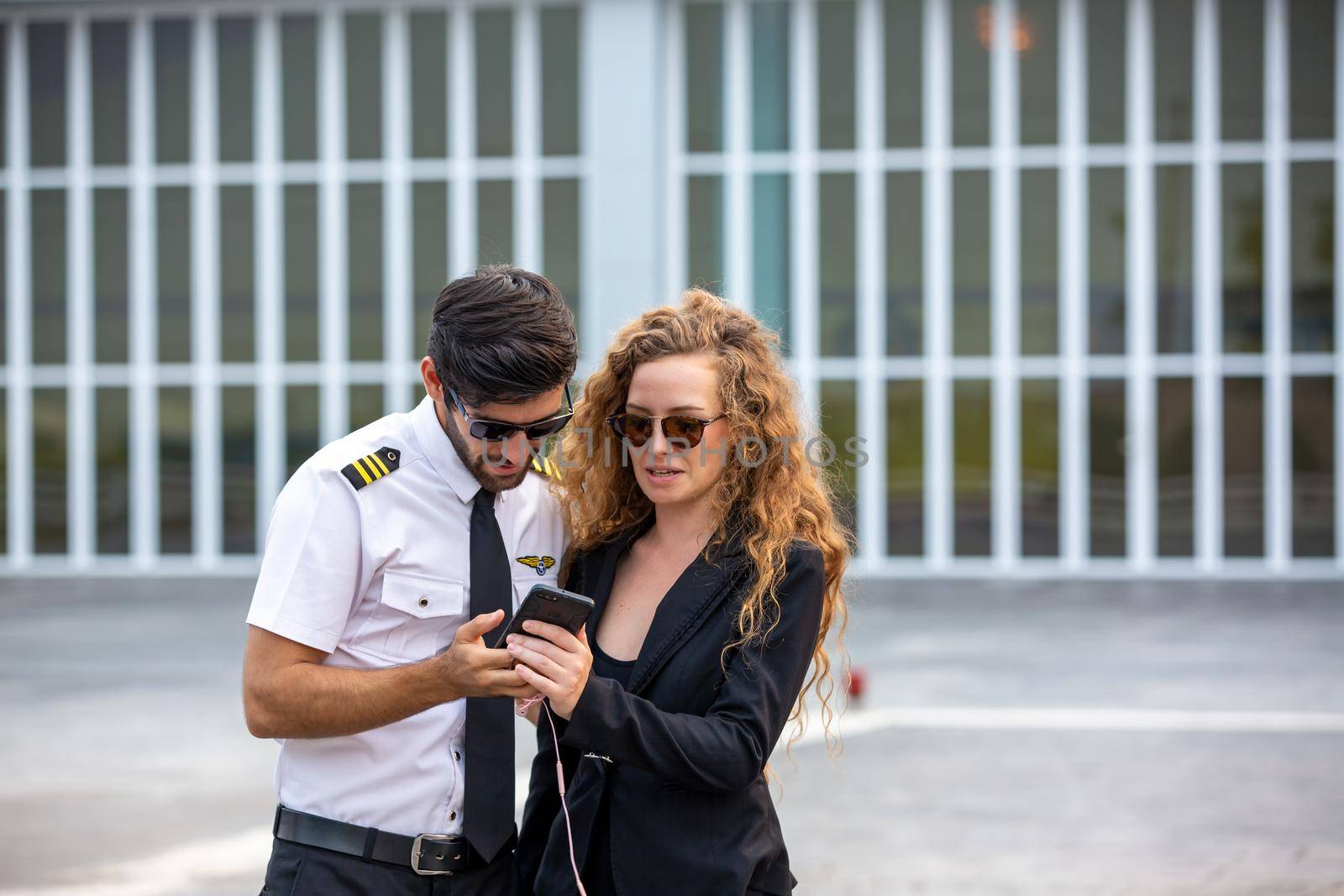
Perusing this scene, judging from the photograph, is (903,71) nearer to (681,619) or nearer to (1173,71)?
(1173,71)

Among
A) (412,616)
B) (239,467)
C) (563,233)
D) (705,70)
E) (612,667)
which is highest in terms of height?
(705,70)

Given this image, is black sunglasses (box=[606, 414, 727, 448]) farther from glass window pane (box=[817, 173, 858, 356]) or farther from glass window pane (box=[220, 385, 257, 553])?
glass window pane (box=[220, 385, 257, 553])

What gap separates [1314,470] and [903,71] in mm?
6895

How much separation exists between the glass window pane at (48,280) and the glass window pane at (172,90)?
61.3 inches

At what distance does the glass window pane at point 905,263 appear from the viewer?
17688 millimetres

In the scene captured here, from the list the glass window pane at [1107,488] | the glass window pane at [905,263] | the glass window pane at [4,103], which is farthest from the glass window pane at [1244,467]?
the glass window pane at [4,103]

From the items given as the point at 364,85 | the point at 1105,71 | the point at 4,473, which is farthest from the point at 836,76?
the point at 4,473

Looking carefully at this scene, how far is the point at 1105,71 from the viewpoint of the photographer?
1744 centimetres

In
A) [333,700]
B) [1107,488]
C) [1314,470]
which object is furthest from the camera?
[1107,488]

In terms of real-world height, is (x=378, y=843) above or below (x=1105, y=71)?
below

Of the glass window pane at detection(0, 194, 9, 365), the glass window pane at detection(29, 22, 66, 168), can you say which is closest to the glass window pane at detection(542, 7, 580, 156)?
the glass window pane at detection(29, 22, 66, 168)

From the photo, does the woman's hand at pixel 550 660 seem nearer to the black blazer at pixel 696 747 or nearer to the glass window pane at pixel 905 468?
the black blazer at pixel 696 747

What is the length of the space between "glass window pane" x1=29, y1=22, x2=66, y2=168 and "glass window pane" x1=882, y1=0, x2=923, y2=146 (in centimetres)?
1054

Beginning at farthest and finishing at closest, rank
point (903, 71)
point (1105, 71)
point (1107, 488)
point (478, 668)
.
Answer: point (903, 71) < point (1105, 71) < point (1107, 488) < point (478, 668)
